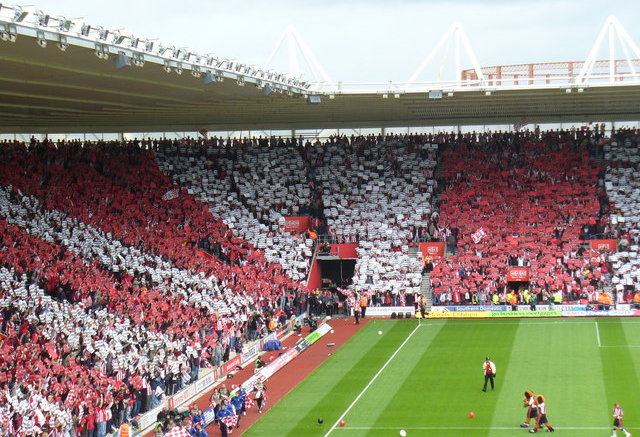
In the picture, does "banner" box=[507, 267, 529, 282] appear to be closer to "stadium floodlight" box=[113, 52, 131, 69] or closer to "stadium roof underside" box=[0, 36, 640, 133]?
"stadium roof underside" box=[0, 36, 640, 133]

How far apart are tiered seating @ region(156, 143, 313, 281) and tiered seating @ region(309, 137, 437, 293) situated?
154 centimetres

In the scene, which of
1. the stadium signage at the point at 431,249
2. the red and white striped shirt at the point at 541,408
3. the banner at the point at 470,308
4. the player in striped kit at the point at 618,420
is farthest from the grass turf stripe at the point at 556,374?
the stadium signage at the point at 431,249

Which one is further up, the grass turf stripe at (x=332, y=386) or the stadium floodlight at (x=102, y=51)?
the stadium floodlight at (x=102, y=51)

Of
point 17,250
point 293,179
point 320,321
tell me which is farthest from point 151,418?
point 293,179

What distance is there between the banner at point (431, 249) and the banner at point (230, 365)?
559 inches

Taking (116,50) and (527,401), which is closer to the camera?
(527,401)

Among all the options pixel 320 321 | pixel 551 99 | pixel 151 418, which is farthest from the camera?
pixel 551 99

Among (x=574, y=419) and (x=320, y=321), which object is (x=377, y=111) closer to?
(x=320, y=321)

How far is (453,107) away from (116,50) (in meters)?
23.1

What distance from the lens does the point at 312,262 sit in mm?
47500

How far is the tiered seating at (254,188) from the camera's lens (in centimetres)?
4719

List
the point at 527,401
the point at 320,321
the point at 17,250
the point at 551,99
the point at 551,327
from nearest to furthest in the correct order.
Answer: the point at 527,401 → the point at 17,250 → the point at 551,327 → the point at 320,321 → the point at 551,99

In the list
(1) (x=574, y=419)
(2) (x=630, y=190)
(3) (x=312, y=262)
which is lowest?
(1) (x=574, y=419)

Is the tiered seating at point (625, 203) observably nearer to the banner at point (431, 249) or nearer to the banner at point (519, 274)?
the banner at point (519, 274)
